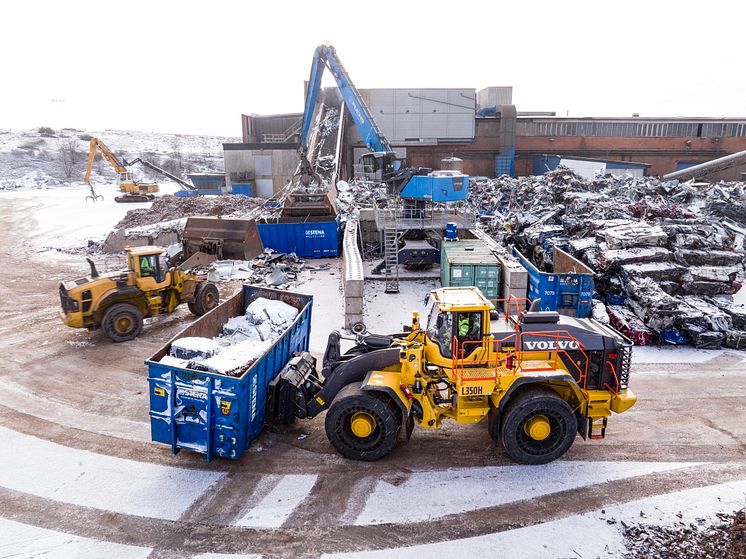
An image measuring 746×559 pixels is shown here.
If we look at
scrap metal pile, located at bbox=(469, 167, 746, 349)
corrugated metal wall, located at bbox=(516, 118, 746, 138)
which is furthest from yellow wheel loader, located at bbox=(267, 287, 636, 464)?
corrugated metal wall, located at bbox=(516, 118, 746, 138)

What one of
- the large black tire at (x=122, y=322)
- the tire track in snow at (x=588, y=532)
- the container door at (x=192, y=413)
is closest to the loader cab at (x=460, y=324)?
the tire track in snow at (x=588, y=532)

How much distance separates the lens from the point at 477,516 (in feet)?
22.7

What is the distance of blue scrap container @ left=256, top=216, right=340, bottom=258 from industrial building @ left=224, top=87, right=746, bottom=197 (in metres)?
20.7

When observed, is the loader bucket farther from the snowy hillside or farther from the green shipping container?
the snowy hillside

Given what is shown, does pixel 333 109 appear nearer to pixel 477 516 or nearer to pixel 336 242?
Result: pixel 336 242

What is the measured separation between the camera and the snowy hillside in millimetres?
58625

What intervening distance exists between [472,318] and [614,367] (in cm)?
246

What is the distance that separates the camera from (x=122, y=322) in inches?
519

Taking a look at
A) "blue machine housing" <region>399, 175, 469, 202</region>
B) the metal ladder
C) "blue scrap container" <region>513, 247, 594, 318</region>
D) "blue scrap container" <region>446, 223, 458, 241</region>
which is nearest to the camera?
"blue scrap container" <region>513, 247, 594, 318</region>

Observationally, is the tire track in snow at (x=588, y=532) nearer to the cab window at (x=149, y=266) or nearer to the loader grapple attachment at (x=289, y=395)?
the loader grapple attachment at (x=289, y=395)

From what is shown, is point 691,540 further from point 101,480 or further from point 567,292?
point 567,292

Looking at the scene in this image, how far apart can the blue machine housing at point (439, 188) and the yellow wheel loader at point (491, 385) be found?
38.1 feet

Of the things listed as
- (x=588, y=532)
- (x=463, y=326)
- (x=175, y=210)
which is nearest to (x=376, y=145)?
(x=175, y=210)

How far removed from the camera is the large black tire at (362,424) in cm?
790
